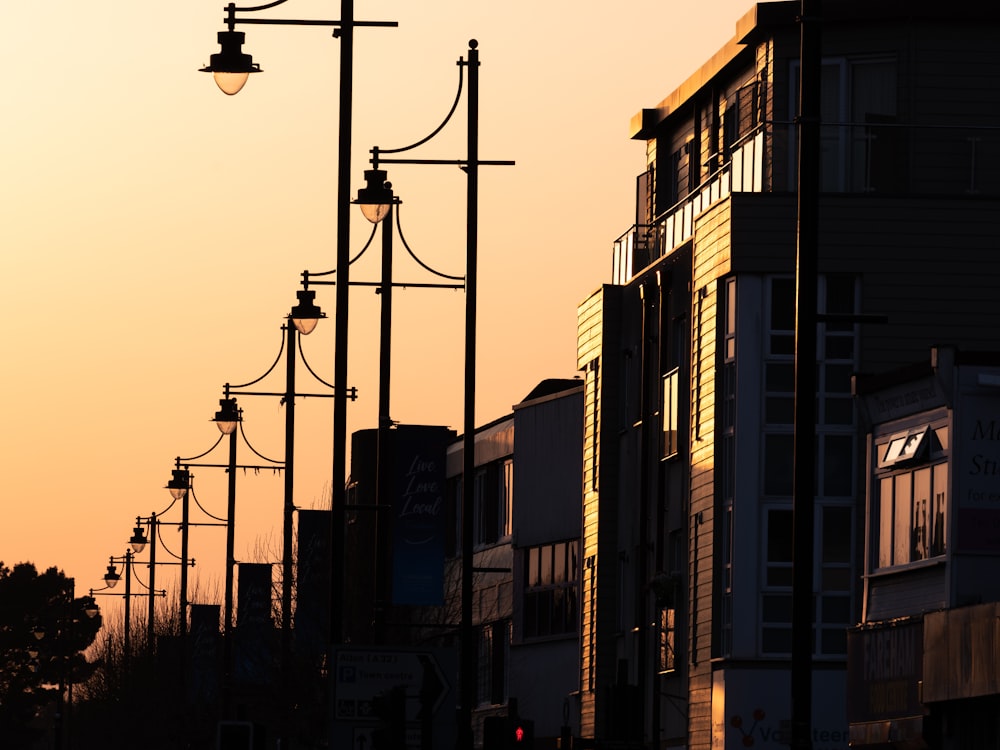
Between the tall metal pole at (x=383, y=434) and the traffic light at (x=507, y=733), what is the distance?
5197 mm

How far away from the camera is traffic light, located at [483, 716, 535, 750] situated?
2858cm

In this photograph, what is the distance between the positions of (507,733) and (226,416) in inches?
1061

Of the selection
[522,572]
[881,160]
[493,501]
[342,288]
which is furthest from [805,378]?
[493,501]

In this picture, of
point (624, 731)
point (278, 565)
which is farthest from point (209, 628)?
point (624, 731)

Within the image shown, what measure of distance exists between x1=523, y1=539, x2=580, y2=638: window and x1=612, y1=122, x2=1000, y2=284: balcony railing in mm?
15764

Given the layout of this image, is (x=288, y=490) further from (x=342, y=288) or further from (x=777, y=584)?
(x=342, y=288)

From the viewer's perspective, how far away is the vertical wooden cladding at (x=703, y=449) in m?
43.6

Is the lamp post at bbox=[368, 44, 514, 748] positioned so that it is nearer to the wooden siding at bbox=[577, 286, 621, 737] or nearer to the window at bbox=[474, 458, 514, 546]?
the wooden siding at bbox=[577, 286, 621, 737]

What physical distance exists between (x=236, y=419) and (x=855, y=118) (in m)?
15.7

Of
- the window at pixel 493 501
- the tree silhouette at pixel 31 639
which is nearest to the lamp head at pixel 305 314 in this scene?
the window at pixel 493 501

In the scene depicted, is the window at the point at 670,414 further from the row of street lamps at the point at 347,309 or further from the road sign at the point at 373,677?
the road sign at the point at 373,677

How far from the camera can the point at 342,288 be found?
94.3ft

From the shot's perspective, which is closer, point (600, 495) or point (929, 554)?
point (929, 554)

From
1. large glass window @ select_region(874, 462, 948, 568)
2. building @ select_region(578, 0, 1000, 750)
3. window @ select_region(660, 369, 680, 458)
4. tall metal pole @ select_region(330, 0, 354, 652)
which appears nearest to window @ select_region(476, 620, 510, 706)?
building @ select_region(578, 0, 1000, 750)
